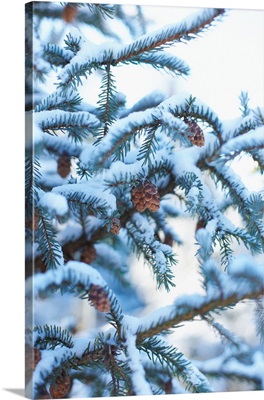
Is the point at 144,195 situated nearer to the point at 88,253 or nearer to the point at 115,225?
the point at 115,225

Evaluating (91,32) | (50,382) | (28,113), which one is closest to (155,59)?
(91,32)

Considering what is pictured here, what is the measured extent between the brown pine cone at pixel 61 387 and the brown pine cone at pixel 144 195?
50 centimetres

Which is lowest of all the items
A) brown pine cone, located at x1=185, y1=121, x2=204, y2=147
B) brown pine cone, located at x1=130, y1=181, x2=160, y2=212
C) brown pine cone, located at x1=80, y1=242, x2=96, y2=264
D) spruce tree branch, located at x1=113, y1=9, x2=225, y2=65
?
brown pine cone, located at x1=80, y1=242, x2=96, y2=264

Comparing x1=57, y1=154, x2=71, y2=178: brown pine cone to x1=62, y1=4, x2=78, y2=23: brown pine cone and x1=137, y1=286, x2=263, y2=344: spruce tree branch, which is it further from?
x1=137, y1=286, x2=263, y2=344: spruce tree branch

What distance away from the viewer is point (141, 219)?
3.22 metres

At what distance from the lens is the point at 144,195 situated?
3.22 meters

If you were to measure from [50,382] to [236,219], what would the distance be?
690 mm

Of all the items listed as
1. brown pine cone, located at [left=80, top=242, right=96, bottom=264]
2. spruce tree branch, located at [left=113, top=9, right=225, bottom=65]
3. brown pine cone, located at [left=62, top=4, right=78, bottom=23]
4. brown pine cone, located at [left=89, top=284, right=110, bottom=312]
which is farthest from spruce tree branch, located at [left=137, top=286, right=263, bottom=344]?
brown pine cone, located at [left=62, top=4, right=78, bottom=23]

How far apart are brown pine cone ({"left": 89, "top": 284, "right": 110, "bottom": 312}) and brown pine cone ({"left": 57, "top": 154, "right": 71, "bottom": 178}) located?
1.02ft

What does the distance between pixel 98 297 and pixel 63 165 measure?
37 cm

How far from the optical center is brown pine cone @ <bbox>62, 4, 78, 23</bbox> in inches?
125

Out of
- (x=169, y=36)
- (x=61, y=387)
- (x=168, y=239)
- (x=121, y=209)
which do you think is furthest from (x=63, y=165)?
(x=61, y=387)

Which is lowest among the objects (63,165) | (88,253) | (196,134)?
(88,253)

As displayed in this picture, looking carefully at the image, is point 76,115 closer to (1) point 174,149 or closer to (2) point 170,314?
(1) point 174,149
